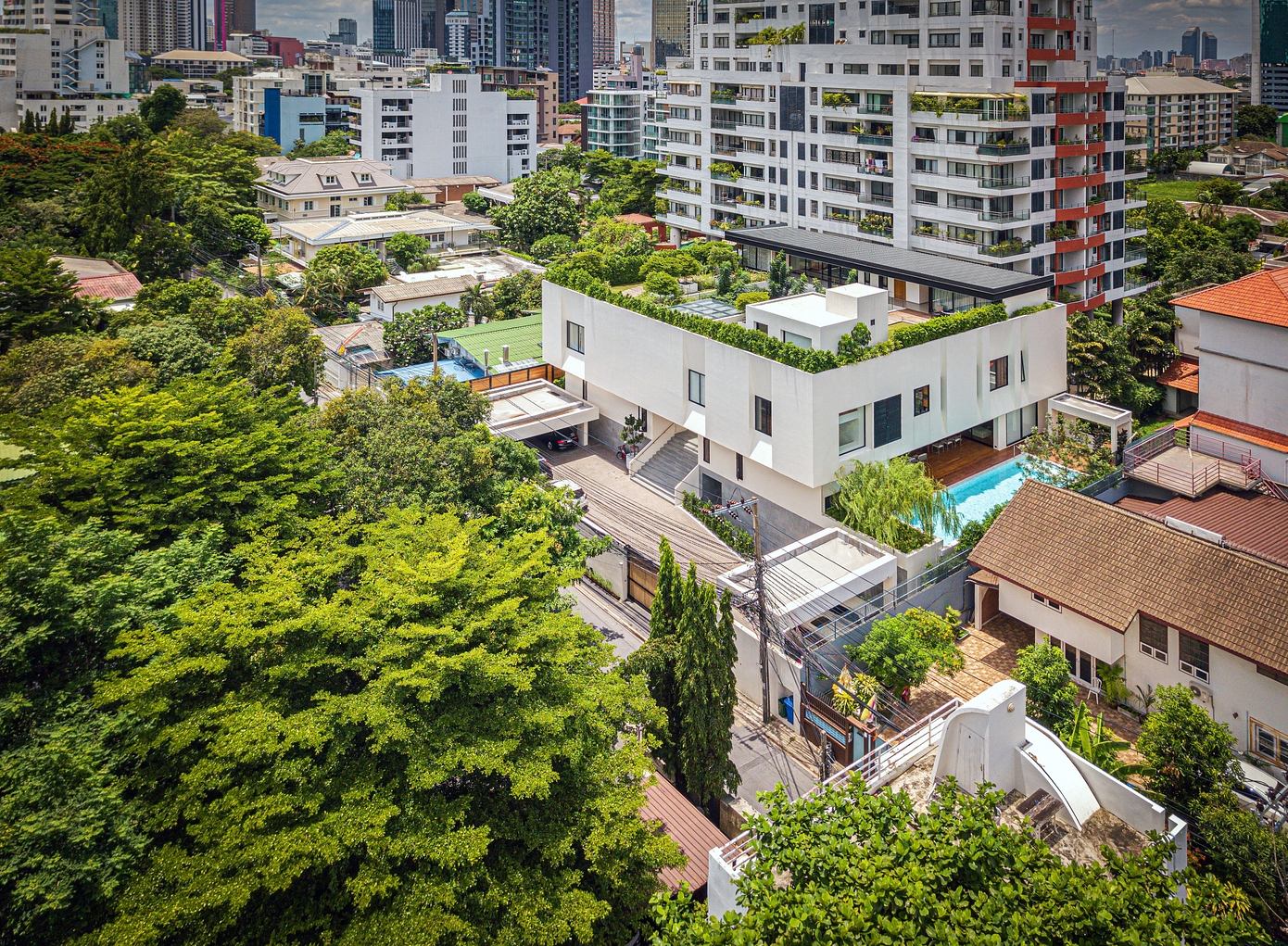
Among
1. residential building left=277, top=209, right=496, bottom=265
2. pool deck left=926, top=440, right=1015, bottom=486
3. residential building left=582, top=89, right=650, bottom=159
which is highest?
residential building left=582, top=89, right=650, bottom=159

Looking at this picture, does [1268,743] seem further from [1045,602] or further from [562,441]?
[562,441]

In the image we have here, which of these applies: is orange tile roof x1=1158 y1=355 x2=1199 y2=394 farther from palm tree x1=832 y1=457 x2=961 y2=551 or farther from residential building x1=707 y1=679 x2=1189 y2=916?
residential building x1=707 y1=679 x2=1189 y2=916

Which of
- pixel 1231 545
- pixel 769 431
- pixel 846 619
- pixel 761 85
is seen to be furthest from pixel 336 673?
pixel 761 85

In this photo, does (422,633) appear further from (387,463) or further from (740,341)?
(740,341)

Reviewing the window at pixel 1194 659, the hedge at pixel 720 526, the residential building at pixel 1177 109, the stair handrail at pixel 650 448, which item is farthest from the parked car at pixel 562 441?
the residential building at pixel 1177 109

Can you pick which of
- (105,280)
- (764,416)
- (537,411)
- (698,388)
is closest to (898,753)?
(764,416)

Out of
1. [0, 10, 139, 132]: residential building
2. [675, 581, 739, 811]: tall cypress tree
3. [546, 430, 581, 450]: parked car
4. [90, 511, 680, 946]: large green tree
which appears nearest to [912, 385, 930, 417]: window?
[675, 581, 739, 811]: tall cypress tree
